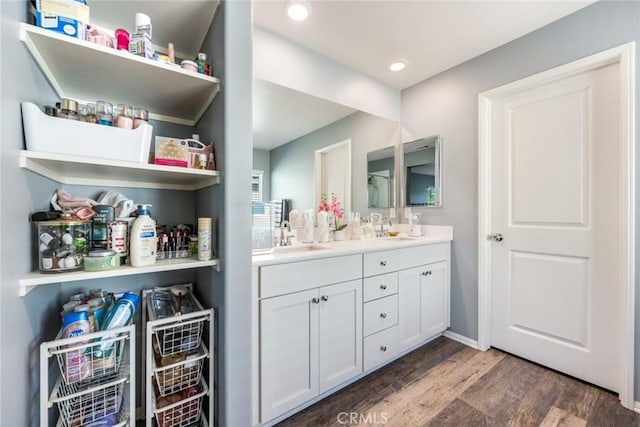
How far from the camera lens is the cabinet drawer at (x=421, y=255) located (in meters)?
1.89

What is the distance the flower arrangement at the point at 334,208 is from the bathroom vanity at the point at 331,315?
39 centimetres

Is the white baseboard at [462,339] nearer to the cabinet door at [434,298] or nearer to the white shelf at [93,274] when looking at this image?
the cabinet door at [434,298]

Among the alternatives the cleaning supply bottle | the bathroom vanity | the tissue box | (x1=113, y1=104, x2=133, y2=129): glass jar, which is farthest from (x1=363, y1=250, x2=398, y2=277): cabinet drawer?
the tissue box

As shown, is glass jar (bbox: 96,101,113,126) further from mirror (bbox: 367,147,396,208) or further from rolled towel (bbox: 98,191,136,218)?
mirror (bbox: 367,147,396,208)

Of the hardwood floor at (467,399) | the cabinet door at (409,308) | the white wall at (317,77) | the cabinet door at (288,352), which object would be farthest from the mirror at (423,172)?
the cabinet door at (288,352)

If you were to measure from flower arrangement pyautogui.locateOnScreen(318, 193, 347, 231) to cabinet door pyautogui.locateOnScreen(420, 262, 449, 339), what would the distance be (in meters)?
0.76

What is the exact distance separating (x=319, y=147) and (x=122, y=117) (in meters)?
1.42

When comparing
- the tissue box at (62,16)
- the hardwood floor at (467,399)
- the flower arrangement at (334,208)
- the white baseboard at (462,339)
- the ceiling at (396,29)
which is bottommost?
the hardwood floor at (467,399)

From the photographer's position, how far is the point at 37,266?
0.89 metres

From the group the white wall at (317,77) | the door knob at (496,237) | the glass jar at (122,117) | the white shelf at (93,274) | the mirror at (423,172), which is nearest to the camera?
the white shelf at (93,274)

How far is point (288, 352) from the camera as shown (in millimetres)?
1334

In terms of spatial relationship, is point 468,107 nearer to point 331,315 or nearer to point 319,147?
point 319,147

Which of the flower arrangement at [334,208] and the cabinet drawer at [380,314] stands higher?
the flower arrangement at [334,208]

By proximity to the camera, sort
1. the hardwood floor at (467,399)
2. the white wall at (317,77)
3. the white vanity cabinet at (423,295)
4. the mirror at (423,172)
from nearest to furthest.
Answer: the hardwood floor at (467,399), the white wall at (317,77), the white vanity cabinet at (423,295), the mirror at (423,172)
